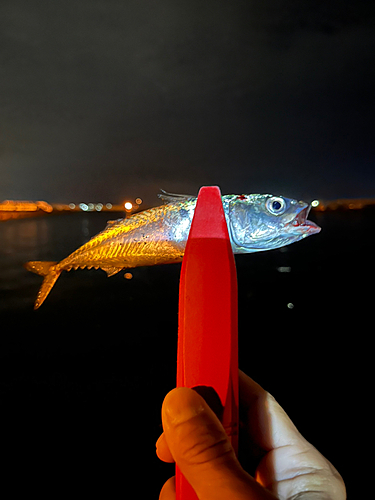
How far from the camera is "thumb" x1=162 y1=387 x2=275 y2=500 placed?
82 centimetres

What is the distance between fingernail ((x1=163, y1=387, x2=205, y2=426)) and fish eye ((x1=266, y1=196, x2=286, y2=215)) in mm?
869

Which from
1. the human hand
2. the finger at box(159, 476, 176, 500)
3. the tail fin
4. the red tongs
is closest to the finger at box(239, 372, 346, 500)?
the human hand

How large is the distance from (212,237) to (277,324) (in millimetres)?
6133

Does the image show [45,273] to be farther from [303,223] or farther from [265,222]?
[303,223]

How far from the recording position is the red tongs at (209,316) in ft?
2.69

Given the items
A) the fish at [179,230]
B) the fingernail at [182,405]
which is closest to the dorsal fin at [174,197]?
the fish at [179,230]

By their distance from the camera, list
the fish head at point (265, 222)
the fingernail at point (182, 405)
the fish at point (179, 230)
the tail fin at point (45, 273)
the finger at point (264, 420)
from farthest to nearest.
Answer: the tail fin at point (45, 273) < the finger at point (264, 420) < the fish head at point (265, 222) < the fish at point (179, 230) < the fingernail at point (182, 405)

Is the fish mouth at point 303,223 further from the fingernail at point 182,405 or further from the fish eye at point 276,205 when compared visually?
the fingernail at point 182,405

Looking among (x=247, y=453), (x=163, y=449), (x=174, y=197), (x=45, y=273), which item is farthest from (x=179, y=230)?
(x=247, y=453)

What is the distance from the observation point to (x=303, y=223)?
1.21m

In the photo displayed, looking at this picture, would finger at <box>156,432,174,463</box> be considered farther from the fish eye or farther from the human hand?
the fish eye

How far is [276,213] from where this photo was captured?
1.24 m

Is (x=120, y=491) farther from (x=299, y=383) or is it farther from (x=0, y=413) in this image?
(x=299, y=383)

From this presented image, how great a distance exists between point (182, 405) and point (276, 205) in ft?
3.14
